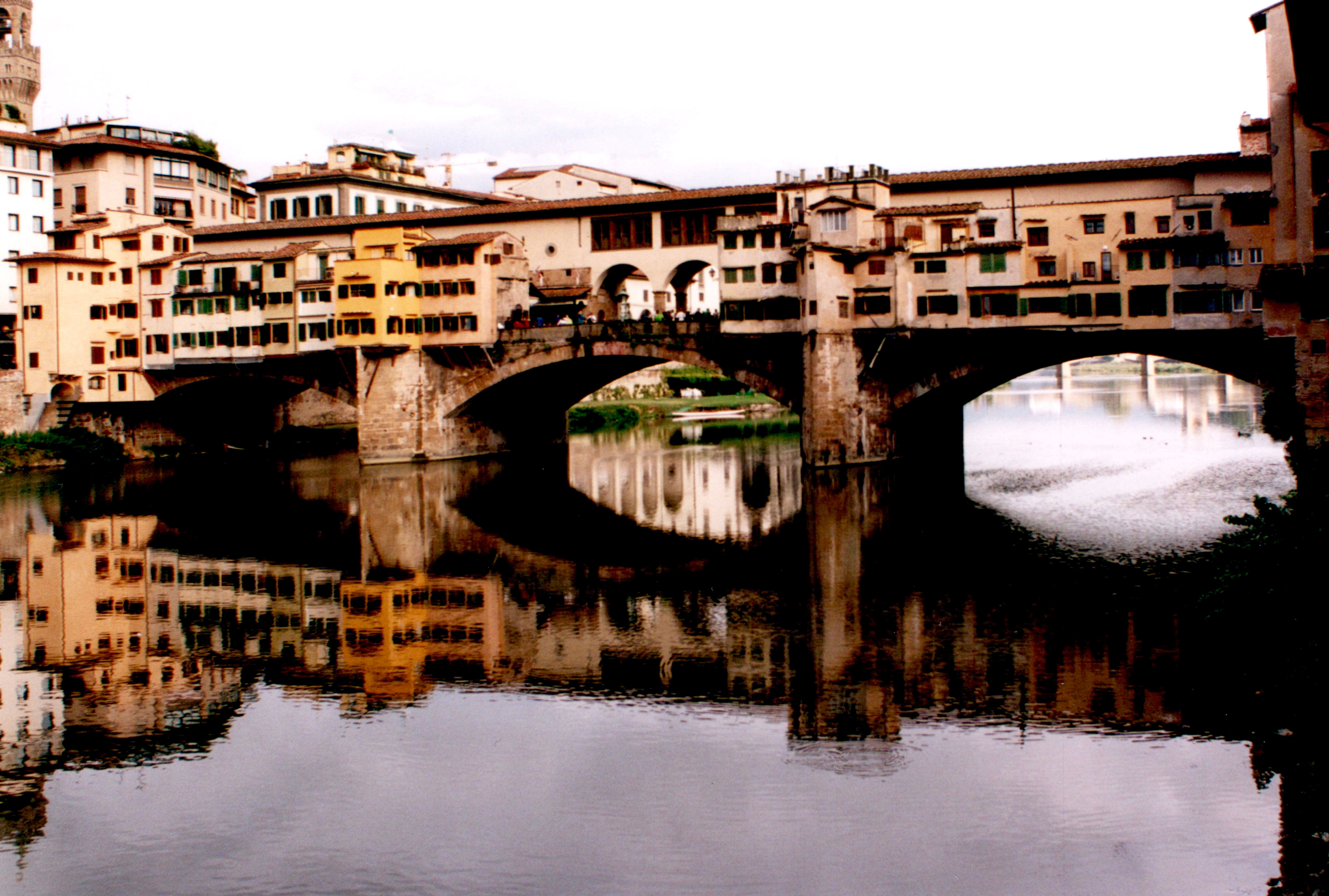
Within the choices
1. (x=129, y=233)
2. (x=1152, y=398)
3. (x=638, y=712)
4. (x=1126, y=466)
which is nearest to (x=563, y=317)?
(x=129, y=233)

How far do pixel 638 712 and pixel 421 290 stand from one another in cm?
3684

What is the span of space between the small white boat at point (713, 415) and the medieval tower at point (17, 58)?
47636 millimetres

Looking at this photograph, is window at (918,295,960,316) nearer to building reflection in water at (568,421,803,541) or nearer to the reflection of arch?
the reflection of arch

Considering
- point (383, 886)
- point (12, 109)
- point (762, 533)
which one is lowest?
point (383, 886)

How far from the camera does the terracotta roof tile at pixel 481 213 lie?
161 feet

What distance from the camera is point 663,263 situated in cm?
5006

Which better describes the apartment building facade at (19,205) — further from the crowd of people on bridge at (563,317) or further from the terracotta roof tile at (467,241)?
the crowd of people on bridge at (563,317)

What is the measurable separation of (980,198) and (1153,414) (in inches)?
1567

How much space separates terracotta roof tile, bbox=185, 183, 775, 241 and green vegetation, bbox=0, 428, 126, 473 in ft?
35.6

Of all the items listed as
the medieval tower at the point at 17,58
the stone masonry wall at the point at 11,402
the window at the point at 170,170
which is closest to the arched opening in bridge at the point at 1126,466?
the stone masonry wall at the point at 11,402

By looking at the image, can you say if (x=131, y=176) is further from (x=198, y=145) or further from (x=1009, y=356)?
(x=1009, y=356)

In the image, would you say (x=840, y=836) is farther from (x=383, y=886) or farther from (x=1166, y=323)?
(x=1166, y=323)

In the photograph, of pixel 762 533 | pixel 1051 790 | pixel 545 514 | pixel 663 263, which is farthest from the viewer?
pixel 663 263

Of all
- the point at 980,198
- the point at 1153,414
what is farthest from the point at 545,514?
the point at 1153,414
